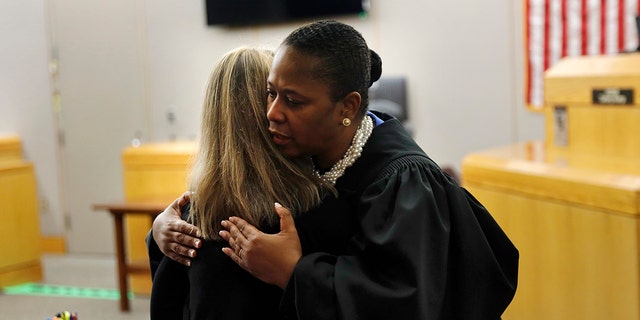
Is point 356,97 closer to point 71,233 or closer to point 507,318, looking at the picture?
point 507,318

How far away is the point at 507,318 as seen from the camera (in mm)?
3303

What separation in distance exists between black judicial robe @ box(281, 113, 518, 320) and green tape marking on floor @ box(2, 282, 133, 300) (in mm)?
4043

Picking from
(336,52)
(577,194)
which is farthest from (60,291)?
(336,52)

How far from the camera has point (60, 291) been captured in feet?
18.6

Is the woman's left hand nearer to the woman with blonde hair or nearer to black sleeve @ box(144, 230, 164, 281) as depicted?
the woman with blonde hair

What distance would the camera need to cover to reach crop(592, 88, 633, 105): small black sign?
10.2 ft

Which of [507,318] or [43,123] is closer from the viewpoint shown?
[507,318]

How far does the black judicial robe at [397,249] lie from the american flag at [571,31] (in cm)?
359

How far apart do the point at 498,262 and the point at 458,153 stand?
4.00 m

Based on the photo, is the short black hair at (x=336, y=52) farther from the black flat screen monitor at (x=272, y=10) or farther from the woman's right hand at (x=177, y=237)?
the black flat screen monitor at (x=272, y=10)

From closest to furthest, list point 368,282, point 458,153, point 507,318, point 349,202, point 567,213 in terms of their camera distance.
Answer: point 368,282
point 349,202
point 567,213
point 507,318
point 458,153

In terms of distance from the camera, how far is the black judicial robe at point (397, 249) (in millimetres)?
1488

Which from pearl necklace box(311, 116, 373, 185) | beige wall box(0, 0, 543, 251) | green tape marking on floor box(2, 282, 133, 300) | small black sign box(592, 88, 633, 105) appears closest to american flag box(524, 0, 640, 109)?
beige wall box(0, 0, 543, 251)

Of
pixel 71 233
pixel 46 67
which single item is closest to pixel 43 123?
pixel 46 67
